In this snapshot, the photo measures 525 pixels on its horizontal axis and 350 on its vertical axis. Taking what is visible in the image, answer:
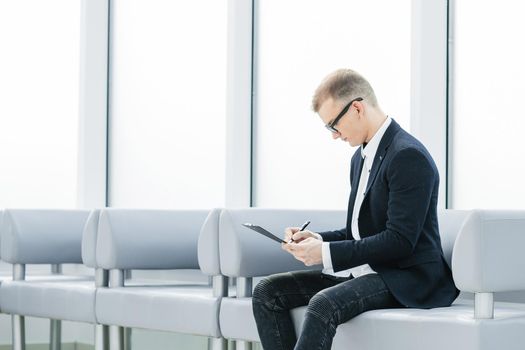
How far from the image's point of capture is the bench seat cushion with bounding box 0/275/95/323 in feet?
15.4

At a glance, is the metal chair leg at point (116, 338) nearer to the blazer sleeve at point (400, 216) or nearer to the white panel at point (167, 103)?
the white panel at point (167, 103)

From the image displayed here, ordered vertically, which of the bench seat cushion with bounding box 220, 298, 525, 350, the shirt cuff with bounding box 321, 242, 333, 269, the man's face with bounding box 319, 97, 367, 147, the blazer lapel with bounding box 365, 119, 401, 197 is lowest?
the bench seat cushion with bounding box 220, 298, 525, 350

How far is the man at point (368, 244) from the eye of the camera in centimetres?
325

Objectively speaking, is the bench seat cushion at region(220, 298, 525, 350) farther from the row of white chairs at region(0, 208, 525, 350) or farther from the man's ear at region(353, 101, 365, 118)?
the man's ear at region(353, 101, 365, 118)

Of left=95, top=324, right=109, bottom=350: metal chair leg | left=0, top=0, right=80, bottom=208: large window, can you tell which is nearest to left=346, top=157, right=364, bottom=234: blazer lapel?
left=95, top=324, right=109, bottom=350: metal chair leg

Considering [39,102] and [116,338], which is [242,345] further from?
[39,102]

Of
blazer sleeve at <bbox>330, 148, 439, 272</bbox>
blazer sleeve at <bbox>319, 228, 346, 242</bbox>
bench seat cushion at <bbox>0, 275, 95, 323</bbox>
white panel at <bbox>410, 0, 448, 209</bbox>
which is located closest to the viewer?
blazer sleeve at <bbox>330, 148, 439, 272</bbox>

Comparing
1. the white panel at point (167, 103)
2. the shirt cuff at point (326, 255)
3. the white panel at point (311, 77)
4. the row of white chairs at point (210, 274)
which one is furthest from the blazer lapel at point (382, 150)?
the white panel at point (167, 103)

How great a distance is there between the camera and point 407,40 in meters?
4.85

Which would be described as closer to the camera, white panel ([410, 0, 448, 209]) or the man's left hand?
the man's left hand

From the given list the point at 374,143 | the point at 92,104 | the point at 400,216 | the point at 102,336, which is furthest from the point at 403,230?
the point at 92,104

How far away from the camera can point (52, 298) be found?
4.89 meters

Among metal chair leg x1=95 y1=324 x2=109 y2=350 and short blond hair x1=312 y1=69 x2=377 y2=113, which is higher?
short blond hair x1=312 y1=69 x2=377 y2=113

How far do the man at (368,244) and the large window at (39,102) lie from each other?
328 cm
